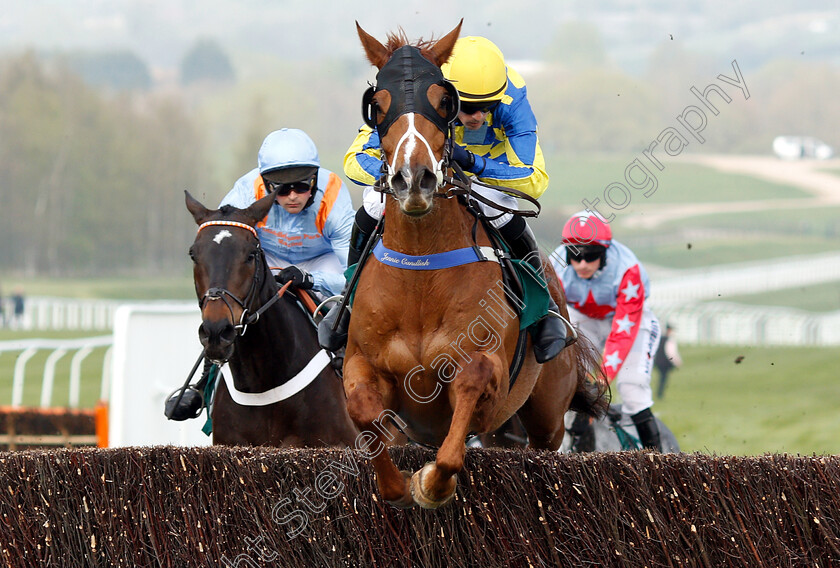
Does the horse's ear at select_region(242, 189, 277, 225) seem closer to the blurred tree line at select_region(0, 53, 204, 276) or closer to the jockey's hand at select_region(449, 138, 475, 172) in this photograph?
the jockey's hand at select_region(449, 138, 475, 172)

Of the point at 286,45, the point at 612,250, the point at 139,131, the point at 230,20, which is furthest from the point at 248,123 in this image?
the point at 612,250

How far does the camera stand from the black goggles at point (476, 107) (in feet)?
11.8

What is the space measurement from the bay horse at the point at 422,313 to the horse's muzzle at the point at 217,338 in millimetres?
733

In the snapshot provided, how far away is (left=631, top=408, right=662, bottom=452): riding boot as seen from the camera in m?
6.11

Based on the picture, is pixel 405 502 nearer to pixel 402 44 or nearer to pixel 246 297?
pixel 246 297

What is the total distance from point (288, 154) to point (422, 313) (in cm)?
173

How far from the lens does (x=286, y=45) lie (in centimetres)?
8662

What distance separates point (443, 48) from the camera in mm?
3359

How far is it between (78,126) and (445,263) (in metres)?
55.0

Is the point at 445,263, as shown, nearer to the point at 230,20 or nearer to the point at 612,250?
the point at 612,250

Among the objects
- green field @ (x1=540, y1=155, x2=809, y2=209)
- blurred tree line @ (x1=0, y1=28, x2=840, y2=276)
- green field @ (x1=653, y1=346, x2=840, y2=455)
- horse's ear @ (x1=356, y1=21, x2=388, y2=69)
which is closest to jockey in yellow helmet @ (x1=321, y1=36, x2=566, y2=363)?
horse's ear @ (x1=356, y1=21, x2=388, y2=69)

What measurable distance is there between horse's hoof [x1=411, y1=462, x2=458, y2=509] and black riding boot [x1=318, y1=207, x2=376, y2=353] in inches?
32.1

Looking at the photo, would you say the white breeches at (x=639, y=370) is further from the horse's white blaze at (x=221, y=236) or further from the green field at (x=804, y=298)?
the green field at (x=804, y=298)

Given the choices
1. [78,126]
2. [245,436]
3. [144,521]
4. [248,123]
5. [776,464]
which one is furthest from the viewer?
[248,123]
